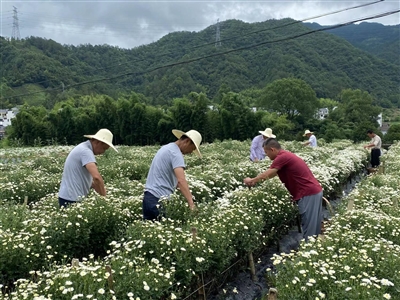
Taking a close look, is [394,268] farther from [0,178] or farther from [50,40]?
[50,40]

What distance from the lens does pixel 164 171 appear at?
550 centimetres

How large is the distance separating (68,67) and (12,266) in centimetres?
7003

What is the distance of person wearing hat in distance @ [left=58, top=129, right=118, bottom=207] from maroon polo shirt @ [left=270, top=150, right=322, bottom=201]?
2.76 metres

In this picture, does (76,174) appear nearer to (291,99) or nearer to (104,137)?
(104,137)

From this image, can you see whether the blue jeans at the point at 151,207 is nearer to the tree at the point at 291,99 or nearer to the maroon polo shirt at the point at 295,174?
the maroon polo shirt at the point at 295,174

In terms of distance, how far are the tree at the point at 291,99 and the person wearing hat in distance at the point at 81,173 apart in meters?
61.7

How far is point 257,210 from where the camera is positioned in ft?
19.7

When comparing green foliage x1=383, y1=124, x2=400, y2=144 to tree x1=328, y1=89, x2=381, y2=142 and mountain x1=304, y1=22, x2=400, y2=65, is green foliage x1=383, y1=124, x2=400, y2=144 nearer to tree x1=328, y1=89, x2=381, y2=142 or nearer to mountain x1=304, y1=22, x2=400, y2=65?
tree x1=328, y1=89, x2=381, y2=142

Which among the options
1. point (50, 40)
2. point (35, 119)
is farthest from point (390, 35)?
point (35, 119)

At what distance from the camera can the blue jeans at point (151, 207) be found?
5.41m

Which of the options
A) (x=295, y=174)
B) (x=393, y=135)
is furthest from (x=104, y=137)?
(x=393, y=135)

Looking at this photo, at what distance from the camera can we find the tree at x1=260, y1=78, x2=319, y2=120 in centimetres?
6481

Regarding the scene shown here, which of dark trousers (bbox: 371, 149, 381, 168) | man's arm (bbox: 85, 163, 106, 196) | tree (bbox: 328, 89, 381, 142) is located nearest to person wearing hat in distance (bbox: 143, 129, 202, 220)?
man's arm (bbox: 85, 163, 106, 196)

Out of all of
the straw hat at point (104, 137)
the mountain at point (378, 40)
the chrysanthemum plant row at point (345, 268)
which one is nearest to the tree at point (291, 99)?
the mountain at point (378, 40)
